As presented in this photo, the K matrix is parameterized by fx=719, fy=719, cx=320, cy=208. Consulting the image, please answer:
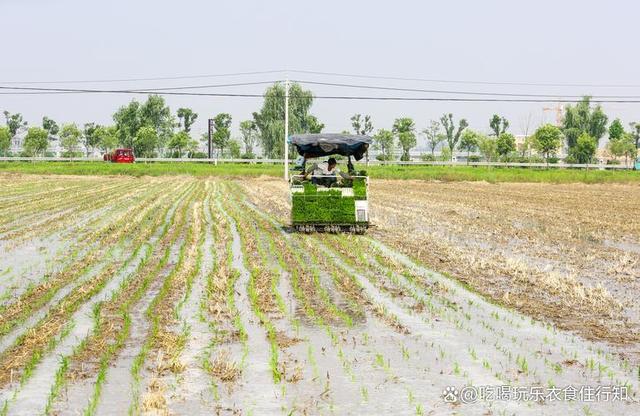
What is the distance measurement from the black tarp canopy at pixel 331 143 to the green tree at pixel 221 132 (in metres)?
77.0

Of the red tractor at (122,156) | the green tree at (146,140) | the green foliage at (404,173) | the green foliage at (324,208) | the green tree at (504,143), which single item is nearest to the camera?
the green foliage at (324,208)

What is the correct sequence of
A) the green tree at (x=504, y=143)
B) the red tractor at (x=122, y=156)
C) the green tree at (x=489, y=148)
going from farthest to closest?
the green tree at (x=489, y=148)
the green tree at (x=504, y=143)
the red tractor at (x=122, y=156)

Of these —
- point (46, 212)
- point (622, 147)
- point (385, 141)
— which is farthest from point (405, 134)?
point (46, 212)

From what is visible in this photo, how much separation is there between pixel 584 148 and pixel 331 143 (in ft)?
244

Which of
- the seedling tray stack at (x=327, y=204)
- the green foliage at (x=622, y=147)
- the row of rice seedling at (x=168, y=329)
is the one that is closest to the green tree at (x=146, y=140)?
the green foliage at (x=622, y=147)

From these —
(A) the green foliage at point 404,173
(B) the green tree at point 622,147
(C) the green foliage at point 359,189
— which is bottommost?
(A) the green foliage at point 404,173

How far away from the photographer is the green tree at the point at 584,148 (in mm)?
83375

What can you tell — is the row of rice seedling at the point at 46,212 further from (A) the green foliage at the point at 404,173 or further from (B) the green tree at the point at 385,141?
(B) the green tree at the point at 385,141

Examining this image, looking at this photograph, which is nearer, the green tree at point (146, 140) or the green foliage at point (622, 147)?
the green tree at point (146, 140)

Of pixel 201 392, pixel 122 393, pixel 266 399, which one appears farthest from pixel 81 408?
pixel 266 399

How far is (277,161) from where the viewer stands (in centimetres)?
7300

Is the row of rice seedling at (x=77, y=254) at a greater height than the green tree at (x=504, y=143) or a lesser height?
lesser

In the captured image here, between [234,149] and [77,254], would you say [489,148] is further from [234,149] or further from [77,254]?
[77,254]

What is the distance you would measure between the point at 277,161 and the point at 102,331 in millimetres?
66159
